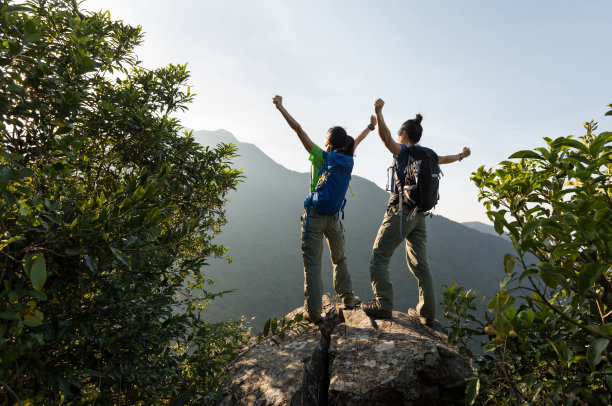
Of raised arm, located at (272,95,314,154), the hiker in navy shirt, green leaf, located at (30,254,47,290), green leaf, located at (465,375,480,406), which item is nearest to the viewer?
green leaf, located at (30,254,47,290)

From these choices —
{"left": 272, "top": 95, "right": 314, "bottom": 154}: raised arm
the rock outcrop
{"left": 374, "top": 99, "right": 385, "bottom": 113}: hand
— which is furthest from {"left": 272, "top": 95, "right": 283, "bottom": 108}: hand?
the rock outcrop

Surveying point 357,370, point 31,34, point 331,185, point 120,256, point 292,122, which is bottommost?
point 357,370

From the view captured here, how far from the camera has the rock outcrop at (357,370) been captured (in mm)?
2812

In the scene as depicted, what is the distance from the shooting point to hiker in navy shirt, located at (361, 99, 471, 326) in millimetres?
3691

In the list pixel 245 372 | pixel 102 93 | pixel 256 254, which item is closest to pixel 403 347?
pixel 245 372

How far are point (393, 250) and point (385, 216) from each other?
457mm

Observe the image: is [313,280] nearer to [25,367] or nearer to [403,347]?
[403,347]

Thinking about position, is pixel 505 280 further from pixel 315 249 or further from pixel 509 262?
pixel 315 249

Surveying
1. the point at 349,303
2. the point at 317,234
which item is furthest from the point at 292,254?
the point at 317,234

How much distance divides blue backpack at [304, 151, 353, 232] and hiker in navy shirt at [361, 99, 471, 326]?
0.63m

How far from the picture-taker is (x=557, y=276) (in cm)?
108

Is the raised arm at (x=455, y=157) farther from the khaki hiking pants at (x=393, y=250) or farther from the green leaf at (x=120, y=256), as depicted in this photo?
the green leaf at (x=120, y=256)

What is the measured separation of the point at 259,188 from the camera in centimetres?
13900

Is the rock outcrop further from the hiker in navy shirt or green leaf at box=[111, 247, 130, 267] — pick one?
green leaf at box=[111, 247, 130, 267]
